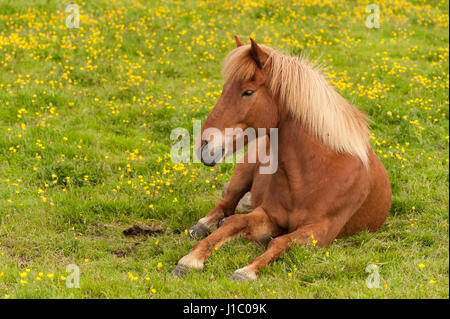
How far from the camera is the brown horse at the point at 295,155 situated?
17.6 ft

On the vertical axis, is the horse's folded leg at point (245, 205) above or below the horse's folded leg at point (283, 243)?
below

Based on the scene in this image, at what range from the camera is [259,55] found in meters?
5.34

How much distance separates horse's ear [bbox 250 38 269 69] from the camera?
528 cm

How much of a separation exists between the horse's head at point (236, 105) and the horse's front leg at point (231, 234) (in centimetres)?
80

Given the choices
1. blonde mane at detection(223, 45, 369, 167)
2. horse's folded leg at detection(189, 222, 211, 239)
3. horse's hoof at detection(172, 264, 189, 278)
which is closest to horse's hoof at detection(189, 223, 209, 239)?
horse's folded leg at detection(189, 222, 211, 239)

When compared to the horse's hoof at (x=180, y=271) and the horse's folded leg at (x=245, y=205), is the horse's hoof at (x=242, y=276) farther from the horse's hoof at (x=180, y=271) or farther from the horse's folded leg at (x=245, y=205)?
the horse's folded leg at (x=245, y=205)

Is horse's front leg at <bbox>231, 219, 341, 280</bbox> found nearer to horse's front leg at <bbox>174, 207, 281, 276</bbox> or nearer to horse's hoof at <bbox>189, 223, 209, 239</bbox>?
horse's front leg at <bbox>174, 207, 281, 276</bbox>

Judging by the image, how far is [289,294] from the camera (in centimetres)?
473

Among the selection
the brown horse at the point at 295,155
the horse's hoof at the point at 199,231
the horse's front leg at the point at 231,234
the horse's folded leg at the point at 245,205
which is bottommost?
the horse's hoof at the point at 199,231

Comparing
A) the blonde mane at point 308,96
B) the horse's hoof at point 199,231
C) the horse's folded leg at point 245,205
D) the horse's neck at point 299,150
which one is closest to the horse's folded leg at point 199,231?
the horse's hoof at point 199,231

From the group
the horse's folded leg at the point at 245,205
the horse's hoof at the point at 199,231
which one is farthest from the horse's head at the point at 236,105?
the horse's folded leg at the point at 245,205

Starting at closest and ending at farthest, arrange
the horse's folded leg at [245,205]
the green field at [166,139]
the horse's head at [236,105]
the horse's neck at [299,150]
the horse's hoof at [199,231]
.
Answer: the green field at [166,139] → the horse's head at [236,105] → the horse's neck at [299,150] → the horse's hoof at [199,231] → the horse's folded leg at [245,205]

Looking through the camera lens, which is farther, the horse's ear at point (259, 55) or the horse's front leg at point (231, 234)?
the horse's front leg at point (231, 234)

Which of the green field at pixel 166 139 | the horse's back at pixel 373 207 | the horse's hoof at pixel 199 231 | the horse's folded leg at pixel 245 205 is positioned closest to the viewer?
the green field at pixel 166 139
